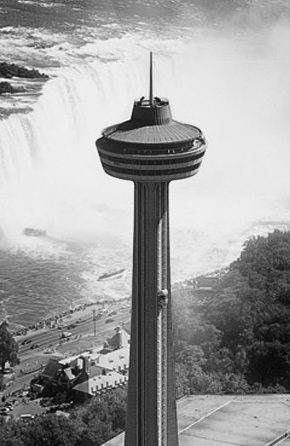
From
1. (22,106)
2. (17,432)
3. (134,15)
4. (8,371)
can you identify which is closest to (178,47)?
(134,15)

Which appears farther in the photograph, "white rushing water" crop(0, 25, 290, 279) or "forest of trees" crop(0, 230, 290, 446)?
"white rushing water" crop(0, 25, 290, 279)

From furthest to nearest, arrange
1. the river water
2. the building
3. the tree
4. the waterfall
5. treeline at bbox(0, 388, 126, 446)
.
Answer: the waterfall
the river water
the tree
the building
treeline at bbox(0, 388, 126, 446)

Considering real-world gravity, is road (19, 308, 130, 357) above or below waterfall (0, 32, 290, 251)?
below

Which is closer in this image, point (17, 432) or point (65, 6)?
point (17, 432)

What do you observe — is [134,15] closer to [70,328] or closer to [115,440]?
[70,328]

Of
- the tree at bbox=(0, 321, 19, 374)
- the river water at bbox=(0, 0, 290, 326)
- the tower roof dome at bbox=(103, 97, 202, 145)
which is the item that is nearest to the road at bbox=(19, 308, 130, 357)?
the tree at bbox=(0, 321, 19, 374)

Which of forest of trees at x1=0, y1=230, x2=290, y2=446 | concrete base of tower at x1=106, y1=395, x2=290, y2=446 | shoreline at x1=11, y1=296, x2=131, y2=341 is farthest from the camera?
shoreline at x1=11, y1=296, x2=131, y2=341

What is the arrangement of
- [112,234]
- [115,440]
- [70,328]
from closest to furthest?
[115,440]
[70,328]
[112,234]

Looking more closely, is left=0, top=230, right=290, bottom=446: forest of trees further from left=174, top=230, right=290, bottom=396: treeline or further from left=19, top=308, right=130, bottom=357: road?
left=19, top=308, right=130, bottom=357: road

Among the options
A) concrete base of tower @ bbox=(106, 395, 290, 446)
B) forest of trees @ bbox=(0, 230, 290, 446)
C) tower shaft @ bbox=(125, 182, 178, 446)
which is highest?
tower shaft @ bbox=(125, 182, 178, 446)
